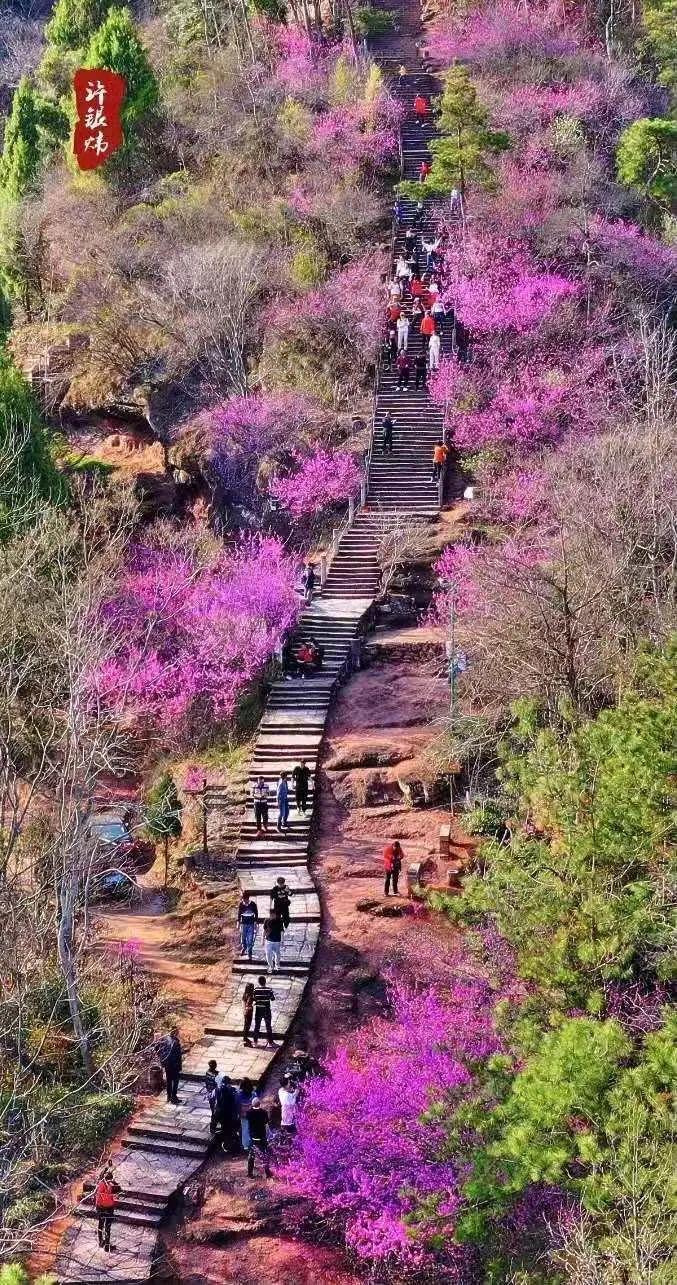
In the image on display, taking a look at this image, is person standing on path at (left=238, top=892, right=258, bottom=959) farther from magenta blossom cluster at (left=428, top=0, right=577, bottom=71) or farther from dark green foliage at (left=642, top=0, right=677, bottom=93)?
dark green foliage at (left=642, top=0, right=677, bottom=93)

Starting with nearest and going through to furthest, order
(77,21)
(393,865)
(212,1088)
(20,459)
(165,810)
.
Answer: (212,1088), (393,865), (165,810), (20,459), (77,21)

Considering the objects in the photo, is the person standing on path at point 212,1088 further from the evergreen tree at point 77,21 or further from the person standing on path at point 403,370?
the evergreen tree at point 77,21

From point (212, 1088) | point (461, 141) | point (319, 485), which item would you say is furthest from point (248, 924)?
point (461, 141)

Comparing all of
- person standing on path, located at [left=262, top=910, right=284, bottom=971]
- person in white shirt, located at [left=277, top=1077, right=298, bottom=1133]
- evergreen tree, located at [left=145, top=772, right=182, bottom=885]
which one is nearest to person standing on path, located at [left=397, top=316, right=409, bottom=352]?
evergreen tree, located at [left=145, top=772, right=182, bottom=885]

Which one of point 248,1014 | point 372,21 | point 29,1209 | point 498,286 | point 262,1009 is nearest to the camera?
point 29,1209

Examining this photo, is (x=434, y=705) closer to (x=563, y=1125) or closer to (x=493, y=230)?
(x=563, y=1125)

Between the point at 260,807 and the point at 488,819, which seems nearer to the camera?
the point at 488,819

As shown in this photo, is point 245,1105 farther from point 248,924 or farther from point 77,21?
point 77,21
